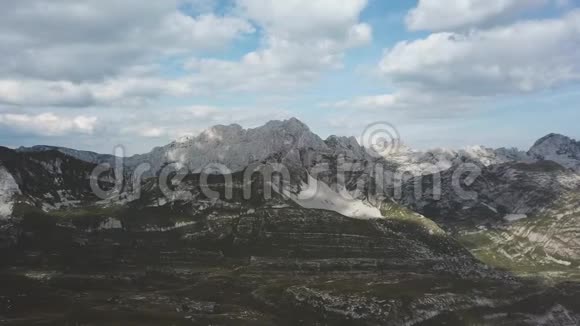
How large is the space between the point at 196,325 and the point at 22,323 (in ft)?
188

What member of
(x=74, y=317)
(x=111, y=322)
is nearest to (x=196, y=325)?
(x=111, y=322)

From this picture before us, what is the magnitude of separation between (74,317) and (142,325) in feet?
87.9

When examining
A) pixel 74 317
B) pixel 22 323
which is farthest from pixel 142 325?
pixel 22 323

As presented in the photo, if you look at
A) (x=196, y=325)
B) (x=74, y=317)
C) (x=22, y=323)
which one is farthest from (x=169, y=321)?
(x=22, y=323)

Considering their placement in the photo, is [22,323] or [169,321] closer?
[22,323]

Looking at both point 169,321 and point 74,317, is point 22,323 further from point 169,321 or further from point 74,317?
point 169,321

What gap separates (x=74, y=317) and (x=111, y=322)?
14969 millimetres

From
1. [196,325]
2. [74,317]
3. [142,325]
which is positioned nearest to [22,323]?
[74,317]

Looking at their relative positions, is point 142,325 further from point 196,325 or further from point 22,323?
point 22,323

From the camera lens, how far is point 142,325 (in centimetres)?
18925

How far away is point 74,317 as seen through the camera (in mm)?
196250

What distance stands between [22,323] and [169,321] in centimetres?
4800

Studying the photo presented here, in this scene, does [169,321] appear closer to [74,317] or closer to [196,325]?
[196,325]

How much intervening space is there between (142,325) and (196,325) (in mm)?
18743
